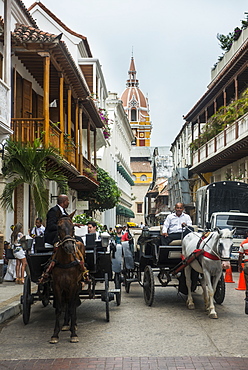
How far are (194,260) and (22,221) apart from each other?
8.95 meters

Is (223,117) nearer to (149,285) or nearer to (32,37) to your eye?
(32,37)

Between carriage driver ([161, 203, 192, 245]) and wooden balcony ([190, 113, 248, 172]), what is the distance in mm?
11937

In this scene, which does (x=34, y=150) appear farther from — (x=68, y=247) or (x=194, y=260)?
(x=68, y=247)

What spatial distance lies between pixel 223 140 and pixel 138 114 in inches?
4061

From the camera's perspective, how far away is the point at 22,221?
17.9m

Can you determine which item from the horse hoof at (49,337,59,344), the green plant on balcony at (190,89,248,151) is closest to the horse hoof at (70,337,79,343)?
the horse hoof at (49,337,59,344)

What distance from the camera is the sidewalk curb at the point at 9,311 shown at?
9500mm

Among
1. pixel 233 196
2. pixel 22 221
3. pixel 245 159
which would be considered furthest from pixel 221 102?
pixel 22 221

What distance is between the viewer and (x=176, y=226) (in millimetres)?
11805

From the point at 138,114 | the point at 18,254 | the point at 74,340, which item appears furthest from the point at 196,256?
the point at 138,114

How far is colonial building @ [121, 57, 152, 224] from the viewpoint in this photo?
111 meters

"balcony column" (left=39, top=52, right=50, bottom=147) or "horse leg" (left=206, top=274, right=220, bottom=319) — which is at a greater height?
"balcony column" (left=39, top=52, right=50, bottom=147)

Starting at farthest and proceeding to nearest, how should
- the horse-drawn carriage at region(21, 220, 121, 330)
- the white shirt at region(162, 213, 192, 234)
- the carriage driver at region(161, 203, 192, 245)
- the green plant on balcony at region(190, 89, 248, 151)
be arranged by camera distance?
the green plant on balcony at region(190, 89, 248, 151), the white shirt at region(162, 213, 192, 234), the carriage driver at region(161, 203, 192, 245), the horse-drawn carriage at region(21, 220, 121, 330)

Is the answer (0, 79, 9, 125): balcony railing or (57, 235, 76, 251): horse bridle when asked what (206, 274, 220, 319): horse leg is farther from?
(0, 79, 9, 125): balcony railing
